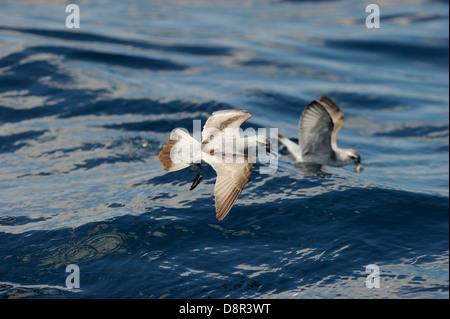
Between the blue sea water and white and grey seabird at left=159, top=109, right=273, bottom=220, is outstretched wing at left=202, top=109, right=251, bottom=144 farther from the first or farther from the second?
the blue sea water

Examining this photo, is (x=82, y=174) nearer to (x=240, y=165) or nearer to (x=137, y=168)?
(x=137, y=168)

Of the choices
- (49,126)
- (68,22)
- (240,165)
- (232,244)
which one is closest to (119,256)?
(232,244)

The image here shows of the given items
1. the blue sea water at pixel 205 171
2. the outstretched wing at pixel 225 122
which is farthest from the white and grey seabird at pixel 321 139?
the outstretched wing at pixel 225 122

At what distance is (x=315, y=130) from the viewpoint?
1177 cm

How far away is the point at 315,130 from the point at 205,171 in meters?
2.45

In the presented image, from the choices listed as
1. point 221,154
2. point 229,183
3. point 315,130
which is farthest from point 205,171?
point 229,183

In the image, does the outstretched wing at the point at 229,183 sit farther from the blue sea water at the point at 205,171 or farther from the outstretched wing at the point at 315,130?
the outstretched wing at the point at 315,130

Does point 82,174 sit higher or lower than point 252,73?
lower

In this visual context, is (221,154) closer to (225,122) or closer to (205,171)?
(225,122)

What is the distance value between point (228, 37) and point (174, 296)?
1846cm

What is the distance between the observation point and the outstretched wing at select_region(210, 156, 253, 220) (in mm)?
7555

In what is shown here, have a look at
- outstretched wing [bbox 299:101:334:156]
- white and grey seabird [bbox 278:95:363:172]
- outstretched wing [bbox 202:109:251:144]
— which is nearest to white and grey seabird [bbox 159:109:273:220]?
outstretched wing [bbox 202:109:251:144]

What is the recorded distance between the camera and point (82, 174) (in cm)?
1193

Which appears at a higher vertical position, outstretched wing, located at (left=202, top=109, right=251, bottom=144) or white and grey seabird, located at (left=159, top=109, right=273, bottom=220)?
outstretched wing, located at (left=202, top=109, right=251, bottom=144)
